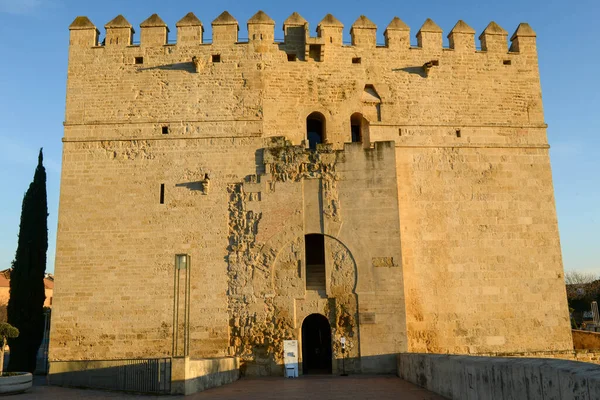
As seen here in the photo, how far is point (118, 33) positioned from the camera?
46.3ft

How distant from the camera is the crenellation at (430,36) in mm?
14430

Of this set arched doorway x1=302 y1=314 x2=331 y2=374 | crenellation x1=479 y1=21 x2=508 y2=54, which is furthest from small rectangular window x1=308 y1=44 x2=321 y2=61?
arched doorway x1=302 y1=314 x2=331 y2=374

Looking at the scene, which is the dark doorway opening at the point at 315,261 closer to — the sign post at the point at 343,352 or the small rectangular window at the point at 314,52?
the sign post at the point at 343,352

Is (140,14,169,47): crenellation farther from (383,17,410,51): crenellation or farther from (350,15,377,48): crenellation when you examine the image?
(383,17,410,51): crenellation

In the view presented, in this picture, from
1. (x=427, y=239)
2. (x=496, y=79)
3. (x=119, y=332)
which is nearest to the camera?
(x=119, y=332)

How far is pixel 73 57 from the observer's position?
14.0 metres

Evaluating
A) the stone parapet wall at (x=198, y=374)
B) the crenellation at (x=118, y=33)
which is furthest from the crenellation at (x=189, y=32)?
the stone parapet wall at (x=198, y=374)

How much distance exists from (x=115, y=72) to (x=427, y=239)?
9476 millimetres

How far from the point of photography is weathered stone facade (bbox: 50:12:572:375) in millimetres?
12211

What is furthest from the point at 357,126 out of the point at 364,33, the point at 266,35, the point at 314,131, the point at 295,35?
the point at 266,35

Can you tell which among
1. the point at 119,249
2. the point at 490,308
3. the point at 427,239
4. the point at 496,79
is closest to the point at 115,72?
the point at 119,249

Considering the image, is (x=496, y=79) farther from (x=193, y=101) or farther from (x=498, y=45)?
(x=193, y=101)

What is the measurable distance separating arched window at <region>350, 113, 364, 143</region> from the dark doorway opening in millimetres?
3166

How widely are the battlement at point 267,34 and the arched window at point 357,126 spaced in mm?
2005
